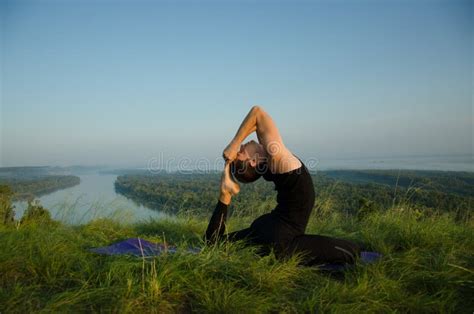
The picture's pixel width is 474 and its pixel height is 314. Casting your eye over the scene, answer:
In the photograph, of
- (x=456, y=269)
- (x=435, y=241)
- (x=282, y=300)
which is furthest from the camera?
(x=435, y=241)

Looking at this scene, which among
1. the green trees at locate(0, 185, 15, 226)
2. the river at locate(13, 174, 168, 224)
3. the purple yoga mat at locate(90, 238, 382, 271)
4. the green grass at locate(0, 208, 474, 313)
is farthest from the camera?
the river at locate(13, 174, 168, 224)

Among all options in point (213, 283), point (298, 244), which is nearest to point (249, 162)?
point (298, 244)

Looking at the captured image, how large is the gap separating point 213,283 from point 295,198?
1.20m

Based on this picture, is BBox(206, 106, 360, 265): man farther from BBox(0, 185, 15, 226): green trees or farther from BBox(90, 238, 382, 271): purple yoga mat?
BBox(0, 185, 15, 226): green trees

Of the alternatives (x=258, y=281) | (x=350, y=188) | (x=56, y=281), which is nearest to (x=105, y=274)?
(x=56, y=281)

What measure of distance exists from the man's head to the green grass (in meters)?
0.73

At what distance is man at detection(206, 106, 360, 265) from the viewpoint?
2758 millimetres

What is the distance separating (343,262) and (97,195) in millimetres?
4409

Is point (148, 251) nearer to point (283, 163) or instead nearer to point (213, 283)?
point (213, 283)

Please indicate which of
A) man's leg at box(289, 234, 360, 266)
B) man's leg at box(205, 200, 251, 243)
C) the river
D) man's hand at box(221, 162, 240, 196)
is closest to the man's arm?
man's hand at box(221, 162, 240, 196)

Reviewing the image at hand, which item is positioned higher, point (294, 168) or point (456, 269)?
point (294, 168)

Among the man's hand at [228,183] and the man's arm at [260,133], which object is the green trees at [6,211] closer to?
the man's hand at [228,183]

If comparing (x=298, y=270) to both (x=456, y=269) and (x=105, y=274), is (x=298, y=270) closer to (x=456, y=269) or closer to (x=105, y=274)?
(x=456, y=269)

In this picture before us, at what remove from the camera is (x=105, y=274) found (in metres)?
2.15
